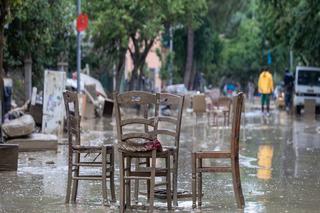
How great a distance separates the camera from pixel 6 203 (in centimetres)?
918

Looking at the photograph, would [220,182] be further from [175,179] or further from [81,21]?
[81,21]

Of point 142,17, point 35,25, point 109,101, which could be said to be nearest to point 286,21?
point 142,17

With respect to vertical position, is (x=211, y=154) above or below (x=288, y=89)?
below

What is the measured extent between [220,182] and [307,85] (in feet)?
85.2

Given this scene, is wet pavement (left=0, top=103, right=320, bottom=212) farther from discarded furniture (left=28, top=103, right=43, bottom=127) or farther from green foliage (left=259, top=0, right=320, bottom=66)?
green foliage (left=259, top=0, right=320, bottom=66)

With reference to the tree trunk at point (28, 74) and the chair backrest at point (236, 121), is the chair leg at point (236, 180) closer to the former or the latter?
the chair backrest at point (236, 121)

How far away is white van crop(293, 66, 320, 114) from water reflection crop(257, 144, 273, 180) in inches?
746

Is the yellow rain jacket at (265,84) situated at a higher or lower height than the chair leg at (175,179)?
higher

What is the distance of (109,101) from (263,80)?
636 centimetres

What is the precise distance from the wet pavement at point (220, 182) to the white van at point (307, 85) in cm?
1725

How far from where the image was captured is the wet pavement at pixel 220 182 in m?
9.12

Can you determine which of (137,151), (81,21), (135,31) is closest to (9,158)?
(137,151)

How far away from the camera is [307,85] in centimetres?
3656

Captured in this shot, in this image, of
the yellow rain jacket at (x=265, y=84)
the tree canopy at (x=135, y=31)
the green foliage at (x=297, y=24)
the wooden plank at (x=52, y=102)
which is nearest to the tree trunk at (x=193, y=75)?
the tree canopy at (x=135, y=31)
